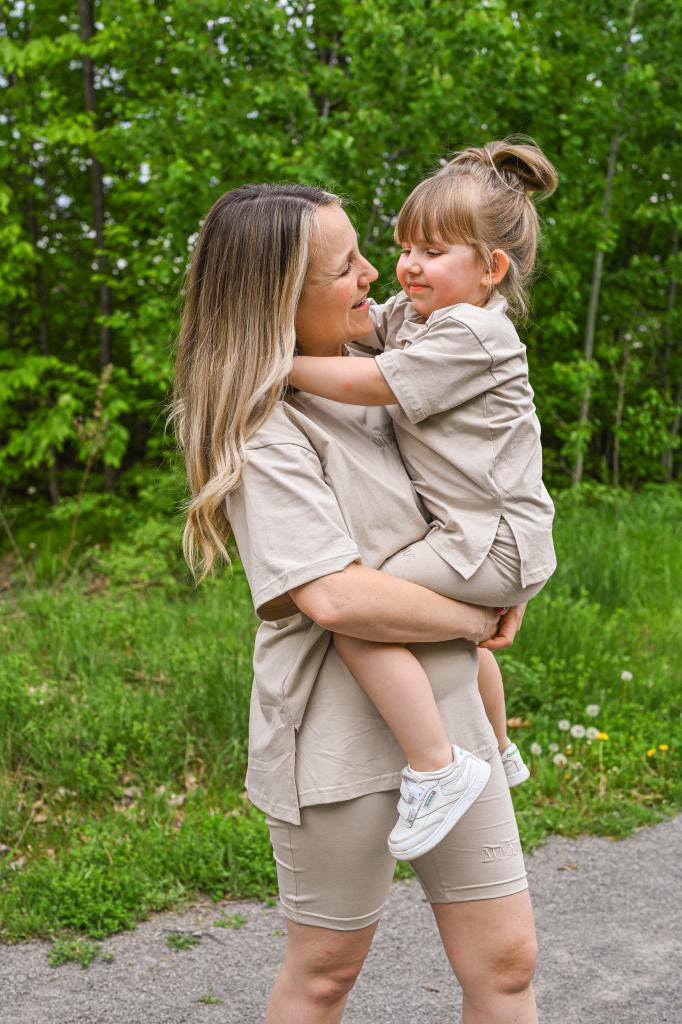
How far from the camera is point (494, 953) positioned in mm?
1815

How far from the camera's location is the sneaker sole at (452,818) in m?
1.71

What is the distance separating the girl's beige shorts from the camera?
6.00 feet

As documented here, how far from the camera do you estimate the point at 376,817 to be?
1837mm

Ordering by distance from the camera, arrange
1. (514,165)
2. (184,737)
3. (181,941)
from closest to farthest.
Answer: (514,165), (181,941), (184,737)

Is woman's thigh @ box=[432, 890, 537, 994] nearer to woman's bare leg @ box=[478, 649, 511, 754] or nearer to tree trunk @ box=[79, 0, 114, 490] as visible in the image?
woman's bare leg @ box=[478, 649, 511, 754]

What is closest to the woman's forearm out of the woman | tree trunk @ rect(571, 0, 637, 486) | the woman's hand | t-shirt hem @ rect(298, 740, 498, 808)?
the woman

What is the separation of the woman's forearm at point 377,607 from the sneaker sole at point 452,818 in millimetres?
244

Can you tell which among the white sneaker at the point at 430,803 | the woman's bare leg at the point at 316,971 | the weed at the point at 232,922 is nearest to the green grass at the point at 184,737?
the weed at the point at 232,922

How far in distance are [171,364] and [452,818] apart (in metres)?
6.29

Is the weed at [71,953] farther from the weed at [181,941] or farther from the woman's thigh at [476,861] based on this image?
the woman's thigh at [476,861]

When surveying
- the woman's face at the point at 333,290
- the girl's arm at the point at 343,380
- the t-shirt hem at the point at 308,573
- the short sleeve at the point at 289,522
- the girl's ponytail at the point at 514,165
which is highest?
the girl's ponytail at the point at 514,165

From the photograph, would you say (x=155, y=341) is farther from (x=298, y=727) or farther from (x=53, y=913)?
(x=298, y=727)

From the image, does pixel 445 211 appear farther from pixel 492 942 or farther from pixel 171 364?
pixel 171 364

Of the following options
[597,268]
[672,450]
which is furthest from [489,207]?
[672,450]
